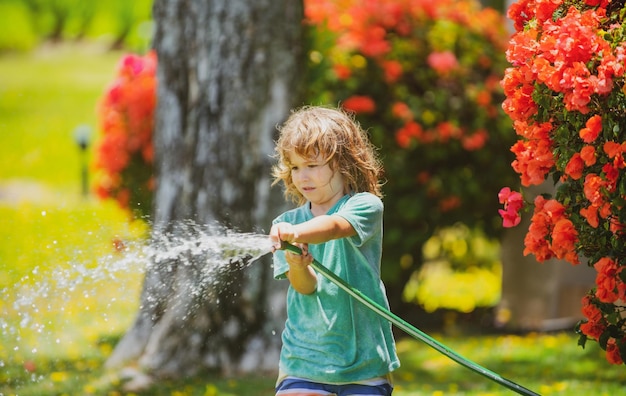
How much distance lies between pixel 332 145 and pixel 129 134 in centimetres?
393

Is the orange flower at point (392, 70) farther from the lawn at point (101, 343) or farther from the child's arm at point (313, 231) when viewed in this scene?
the child's arm at point (313, 231)

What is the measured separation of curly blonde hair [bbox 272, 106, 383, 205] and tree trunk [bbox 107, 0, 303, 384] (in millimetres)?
2227

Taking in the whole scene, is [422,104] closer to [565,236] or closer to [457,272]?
[457,272]

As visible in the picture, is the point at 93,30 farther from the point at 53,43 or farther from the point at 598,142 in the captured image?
the point at 598,142

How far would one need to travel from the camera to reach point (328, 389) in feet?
10.4

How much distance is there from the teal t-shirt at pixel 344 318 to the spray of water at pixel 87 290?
2.68ft

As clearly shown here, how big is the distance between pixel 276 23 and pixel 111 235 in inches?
57.2

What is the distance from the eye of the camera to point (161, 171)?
5910mm

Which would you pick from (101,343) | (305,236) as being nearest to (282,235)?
(305,236)

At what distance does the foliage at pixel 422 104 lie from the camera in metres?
6.82

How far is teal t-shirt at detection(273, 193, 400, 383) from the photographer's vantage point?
314 centimetres

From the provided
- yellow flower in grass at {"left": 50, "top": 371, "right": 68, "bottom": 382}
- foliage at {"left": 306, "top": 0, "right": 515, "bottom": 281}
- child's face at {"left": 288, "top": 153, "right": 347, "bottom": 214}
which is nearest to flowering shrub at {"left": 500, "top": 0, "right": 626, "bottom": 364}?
child's face at {"left": 288, "top": 153, "right": 347, "bottom": 214}

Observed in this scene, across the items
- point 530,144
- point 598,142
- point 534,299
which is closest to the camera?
point 598,142

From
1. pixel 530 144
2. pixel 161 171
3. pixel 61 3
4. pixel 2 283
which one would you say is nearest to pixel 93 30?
pixel 61 3
